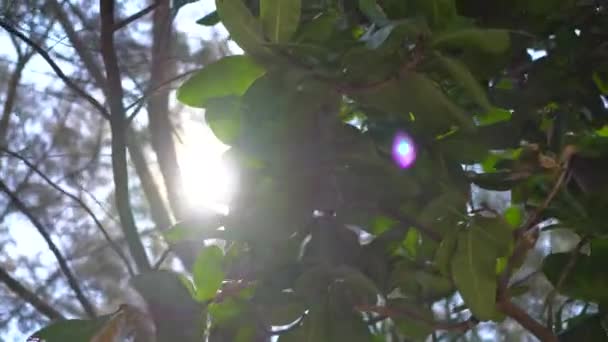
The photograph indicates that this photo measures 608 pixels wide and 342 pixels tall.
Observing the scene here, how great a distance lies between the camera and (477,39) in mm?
281

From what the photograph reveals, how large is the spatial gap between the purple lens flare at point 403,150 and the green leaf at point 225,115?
0.24 ft

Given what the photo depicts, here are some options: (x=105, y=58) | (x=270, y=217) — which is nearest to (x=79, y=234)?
(x=105, y=58)

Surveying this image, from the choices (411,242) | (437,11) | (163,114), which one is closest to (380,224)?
(411,242)

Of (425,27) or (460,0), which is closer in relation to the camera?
(425,27)

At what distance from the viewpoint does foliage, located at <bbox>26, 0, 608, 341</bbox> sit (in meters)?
0.30

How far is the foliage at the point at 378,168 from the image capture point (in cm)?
30

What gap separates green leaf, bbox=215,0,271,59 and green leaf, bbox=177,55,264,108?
0.09 feet

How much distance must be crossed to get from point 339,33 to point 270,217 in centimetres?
9

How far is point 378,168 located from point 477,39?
7cm

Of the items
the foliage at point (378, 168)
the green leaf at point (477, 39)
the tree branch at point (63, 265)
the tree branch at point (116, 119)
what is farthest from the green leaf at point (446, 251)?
the tree branch at point (63, 265)

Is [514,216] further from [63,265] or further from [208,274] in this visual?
[63,265]

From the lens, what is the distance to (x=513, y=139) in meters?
0.41

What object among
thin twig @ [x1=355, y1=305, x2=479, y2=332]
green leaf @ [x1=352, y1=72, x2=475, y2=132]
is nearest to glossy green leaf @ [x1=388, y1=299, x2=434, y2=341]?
thin twig @ [x1=355, y1=305, x2=479, y2=332]

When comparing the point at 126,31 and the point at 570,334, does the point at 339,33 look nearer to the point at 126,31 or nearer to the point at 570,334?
the point at 570,334
